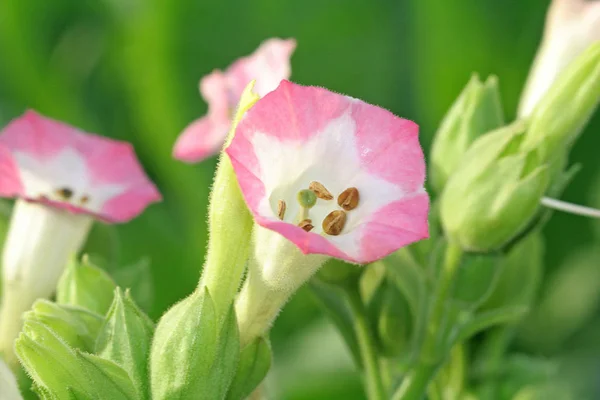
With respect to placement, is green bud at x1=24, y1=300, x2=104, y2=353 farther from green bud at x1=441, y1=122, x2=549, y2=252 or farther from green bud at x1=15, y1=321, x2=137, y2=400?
green bud at x1=441, y1=122, x2=549, y2=252

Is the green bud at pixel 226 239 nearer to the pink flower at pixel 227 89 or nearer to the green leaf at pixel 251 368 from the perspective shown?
the green leaf at pixel 251 368

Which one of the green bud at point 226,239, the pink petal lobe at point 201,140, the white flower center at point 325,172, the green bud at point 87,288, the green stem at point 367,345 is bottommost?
the green stem at point 367,345

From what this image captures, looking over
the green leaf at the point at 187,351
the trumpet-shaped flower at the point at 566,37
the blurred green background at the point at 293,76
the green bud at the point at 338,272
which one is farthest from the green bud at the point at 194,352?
the blurred green background at the point at 293,76

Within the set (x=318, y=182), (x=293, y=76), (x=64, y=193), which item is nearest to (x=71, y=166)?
(x=64, y=193)

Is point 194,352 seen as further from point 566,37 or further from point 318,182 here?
point 566,37

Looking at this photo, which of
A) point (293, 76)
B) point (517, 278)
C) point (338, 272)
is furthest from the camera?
point (293, 76)

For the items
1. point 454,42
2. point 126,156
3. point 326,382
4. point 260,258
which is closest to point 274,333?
point 326,382
